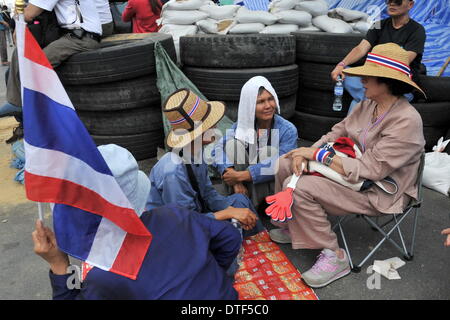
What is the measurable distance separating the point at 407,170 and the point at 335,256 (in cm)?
67

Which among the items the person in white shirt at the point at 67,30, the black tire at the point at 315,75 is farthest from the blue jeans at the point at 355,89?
the person in white shirt at the point at 67,30

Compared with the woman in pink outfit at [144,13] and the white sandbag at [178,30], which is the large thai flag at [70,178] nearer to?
the white sandbag at [178,30]

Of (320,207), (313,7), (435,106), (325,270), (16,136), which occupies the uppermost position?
(313,7)

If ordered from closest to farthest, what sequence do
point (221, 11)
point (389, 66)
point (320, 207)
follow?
1. point (389, 66)
2. point (320, 207)
3. point (221, 11)

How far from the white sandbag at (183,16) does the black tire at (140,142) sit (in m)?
1.60

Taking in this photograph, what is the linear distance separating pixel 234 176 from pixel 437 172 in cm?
184

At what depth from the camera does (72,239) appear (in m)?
1.24

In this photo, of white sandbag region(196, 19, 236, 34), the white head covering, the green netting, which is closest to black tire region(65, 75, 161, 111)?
the green netting

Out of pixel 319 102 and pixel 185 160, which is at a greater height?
pixel 185 160

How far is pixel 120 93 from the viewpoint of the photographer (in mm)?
3709

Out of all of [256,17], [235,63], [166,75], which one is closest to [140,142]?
[166,75]

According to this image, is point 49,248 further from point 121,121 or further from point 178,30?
point 178,30

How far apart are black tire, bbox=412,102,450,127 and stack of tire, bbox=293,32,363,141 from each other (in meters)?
0.72

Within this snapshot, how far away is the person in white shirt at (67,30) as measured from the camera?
3402 mm
